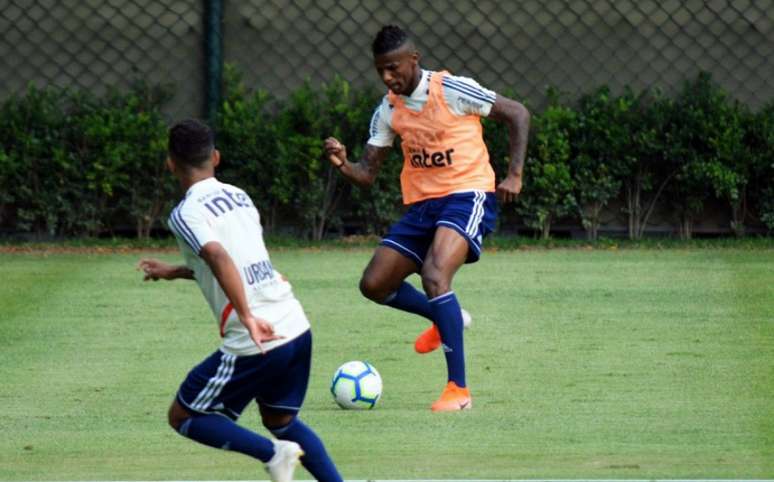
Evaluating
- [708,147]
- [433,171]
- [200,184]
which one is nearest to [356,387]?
[433,171]

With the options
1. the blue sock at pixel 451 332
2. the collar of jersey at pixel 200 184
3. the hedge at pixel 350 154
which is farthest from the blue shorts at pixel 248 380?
the hedge at pixel 350 154

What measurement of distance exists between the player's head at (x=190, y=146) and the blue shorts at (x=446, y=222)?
2.80 metres

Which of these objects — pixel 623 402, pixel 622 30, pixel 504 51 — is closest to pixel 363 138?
pixel 504 51

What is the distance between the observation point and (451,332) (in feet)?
26.9

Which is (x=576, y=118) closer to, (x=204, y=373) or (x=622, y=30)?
(x=622, y=30)

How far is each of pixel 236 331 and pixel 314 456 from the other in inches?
21.4

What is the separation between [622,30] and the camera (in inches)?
585

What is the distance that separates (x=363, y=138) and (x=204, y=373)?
877cm

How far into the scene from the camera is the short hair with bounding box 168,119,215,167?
5996mm

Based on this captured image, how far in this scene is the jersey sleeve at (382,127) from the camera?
9172mm

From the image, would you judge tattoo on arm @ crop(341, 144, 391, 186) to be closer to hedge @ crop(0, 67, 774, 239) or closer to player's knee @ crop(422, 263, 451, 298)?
player's knee @ crop(422, 263, 451, 298)

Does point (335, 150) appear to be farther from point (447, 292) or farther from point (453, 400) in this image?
point (453, 400)

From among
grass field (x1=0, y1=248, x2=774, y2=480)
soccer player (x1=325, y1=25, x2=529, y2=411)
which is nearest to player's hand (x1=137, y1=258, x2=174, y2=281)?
grass field (x1=0, y1=248, x2=774, y2=480)

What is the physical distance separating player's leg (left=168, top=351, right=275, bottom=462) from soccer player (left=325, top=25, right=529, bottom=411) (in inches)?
103
